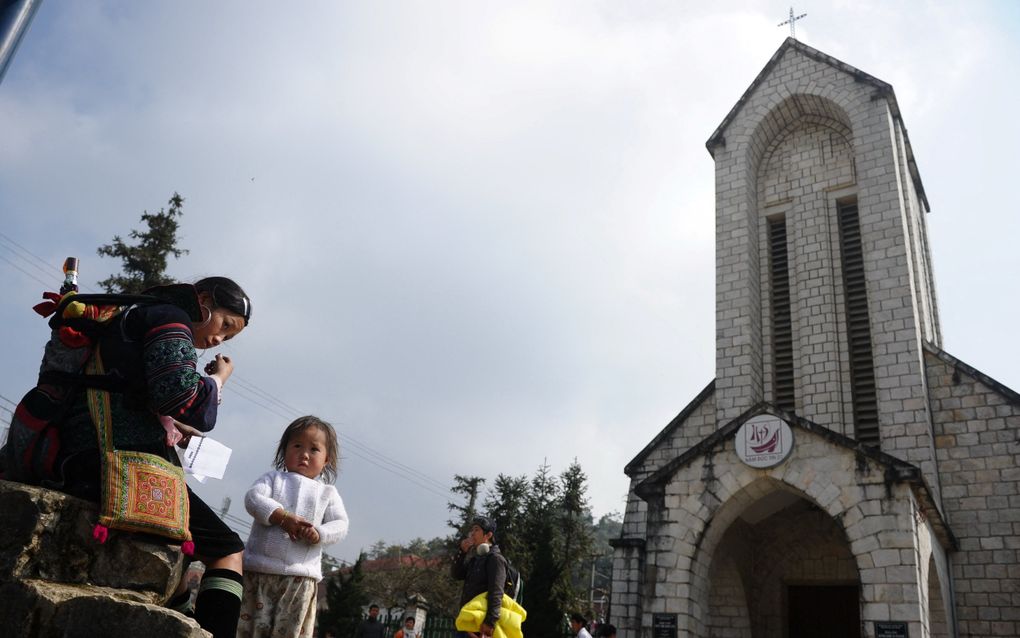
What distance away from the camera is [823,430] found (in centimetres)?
1045

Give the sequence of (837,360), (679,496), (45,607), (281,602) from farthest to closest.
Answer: (837,360)
(679,496)
(281,602)
(45,607)

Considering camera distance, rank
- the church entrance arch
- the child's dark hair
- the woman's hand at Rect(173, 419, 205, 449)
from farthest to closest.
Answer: the church entrance arch
the child's dark hair
the woman's hand at Rect(173, 419, 205, 449)

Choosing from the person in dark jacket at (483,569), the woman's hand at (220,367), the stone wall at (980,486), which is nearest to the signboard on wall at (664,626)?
the person in dark jacket at (483,569)

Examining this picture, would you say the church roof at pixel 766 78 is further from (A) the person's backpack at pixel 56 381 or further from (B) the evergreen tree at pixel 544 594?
(A) the person's backpack at pixel 56 381

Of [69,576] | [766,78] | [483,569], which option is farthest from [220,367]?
[766,78]

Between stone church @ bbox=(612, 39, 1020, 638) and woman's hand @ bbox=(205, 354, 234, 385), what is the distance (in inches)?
350

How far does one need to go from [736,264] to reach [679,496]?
6629 mm

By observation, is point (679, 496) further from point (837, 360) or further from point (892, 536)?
point (837, 360)

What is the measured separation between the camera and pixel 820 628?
12656 mm

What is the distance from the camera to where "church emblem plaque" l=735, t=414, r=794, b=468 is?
10.6m

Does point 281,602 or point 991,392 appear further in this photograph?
point 991,392

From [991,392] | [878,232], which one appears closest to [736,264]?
[878,232]

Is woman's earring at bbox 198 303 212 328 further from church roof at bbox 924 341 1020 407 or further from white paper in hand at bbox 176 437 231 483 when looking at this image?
church roof at bbox 924 341 1020 407

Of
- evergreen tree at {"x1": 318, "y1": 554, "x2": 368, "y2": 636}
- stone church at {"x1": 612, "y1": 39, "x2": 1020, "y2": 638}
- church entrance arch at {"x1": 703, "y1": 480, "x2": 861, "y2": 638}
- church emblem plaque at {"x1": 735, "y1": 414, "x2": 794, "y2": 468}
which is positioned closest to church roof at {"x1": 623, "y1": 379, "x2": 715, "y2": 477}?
stone church at {"x1": 612, "y1": 39, "x2": 1020, "y2": 638}
